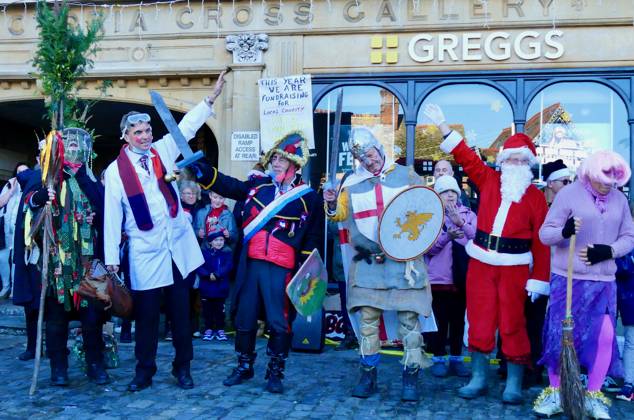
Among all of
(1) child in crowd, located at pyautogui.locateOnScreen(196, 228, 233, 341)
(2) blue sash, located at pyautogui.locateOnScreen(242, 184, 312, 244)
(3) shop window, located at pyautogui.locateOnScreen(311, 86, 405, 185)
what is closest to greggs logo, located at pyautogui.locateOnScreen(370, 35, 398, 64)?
(3) shop window, located at pyautogui.locateOnScreen(311, 86, 405, 185)

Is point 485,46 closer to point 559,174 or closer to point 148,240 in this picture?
point 559,174

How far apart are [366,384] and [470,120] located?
15.9ft

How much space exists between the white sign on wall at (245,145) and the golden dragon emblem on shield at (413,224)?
4.53m

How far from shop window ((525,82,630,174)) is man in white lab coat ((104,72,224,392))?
4937 mm

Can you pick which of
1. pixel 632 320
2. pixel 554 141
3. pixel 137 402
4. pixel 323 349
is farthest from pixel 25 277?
pixel 554 141

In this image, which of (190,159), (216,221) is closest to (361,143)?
(190,159)

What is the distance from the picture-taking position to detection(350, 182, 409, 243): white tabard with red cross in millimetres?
5102

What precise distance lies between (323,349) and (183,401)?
255cm

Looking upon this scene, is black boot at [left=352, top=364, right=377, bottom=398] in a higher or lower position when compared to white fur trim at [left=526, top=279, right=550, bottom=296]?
lower

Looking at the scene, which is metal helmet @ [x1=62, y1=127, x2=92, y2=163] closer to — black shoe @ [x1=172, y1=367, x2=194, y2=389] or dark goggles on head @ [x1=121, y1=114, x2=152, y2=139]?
dark goggles on head @ [x1=121, y1=114, x2=152, y2=139]

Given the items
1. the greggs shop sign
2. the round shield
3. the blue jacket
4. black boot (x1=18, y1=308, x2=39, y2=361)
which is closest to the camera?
the round shield

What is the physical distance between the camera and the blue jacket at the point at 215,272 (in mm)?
7621

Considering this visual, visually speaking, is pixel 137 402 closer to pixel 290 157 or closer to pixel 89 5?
pixel 290 157

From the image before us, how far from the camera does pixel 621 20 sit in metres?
8.55
